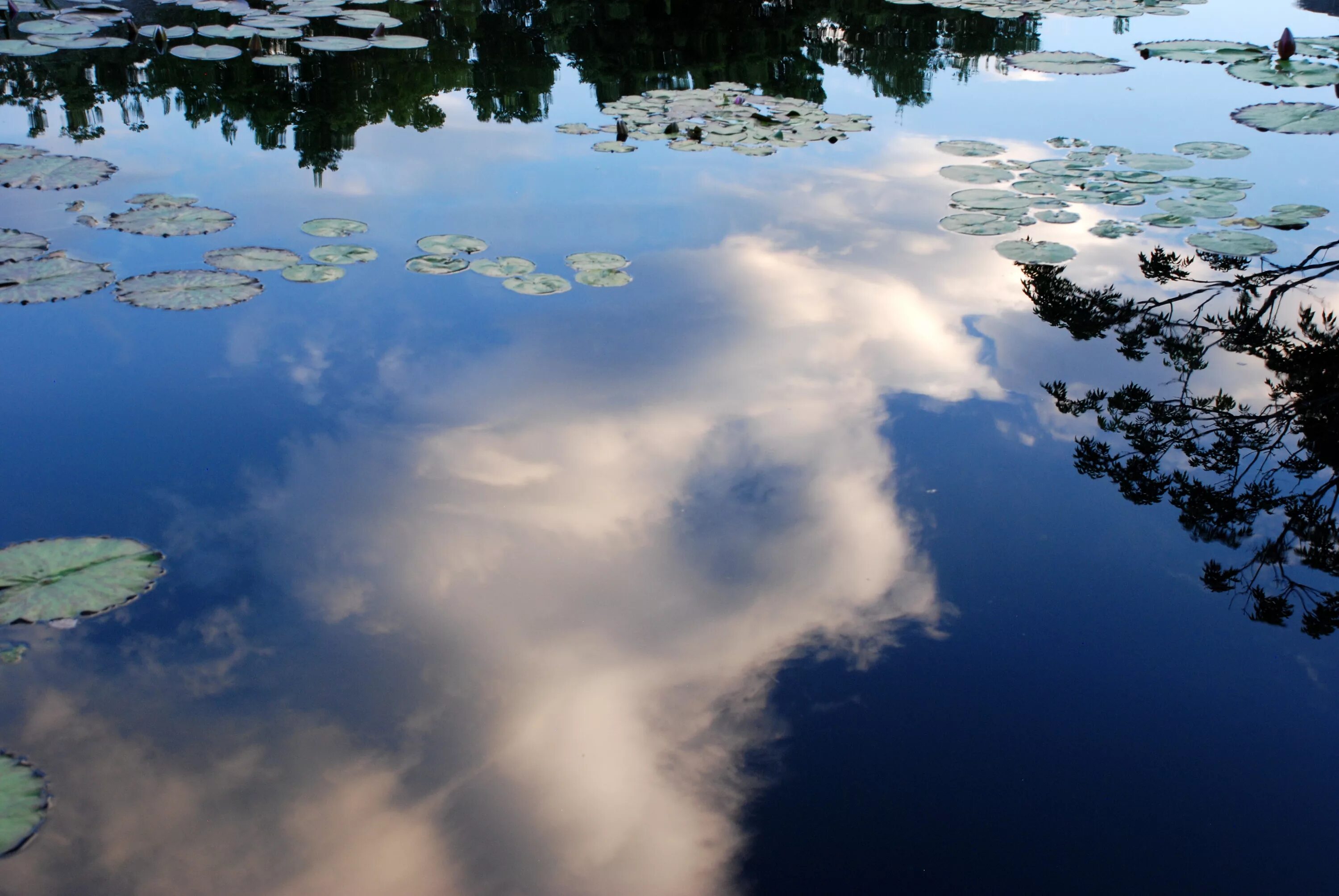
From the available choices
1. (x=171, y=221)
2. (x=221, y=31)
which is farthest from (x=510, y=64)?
(x=171, y=221)

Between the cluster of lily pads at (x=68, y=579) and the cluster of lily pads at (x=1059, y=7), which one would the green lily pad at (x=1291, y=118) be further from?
the cluster of lily pads at (x=68, y=579)

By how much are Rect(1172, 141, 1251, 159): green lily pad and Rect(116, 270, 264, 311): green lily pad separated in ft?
15.1

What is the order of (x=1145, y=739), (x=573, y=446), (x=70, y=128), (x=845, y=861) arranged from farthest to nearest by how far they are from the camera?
(x=70, y=128), (x=573, y=446), (x=1145, y=739), (x=845, y=861)

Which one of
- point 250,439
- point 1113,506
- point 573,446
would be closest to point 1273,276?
point 1113,506

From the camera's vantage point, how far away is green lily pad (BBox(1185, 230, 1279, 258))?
13.1ft

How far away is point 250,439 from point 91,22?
696 cm

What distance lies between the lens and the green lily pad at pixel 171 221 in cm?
404

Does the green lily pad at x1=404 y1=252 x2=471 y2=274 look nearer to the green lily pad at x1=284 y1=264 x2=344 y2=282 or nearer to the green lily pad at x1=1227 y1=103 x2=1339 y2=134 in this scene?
the green lily pad at x1=284 y1=264 x2=344 y2=282

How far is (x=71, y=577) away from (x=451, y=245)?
2115mm

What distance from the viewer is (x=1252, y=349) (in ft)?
11.2

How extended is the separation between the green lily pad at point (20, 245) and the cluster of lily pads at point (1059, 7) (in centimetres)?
769

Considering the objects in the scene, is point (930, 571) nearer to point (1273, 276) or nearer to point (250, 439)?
point (250, 439)

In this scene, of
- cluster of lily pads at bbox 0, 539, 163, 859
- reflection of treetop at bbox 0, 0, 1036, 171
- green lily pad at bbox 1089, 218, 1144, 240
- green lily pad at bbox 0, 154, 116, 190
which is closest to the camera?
cluster of lily pads at bbox 0, 539, 163, 859

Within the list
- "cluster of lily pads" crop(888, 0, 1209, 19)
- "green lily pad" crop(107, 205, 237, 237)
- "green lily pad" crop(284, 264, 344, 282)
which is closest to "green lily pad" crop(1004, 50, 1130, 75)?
"cluster of lily pads" crop(888, 0, 1209, 19)
